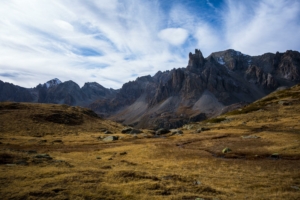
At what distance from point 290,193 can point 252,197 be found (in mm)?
4464

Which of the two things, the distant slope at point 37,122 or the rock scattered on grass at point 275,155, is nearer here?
the rock scattered on grass at point 275,155

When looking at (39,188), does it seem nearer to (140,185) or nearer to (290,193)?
(140,185)

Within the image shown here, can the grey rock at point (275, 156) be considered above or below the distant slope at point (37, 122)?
below

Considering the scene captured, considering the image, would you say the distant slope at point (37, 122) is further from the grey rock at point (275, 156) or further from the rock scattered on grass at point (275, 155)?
the rock scattered on grass at point (275, 155)

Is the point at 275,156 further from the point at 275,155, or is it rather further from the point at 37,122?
the point at 37,122

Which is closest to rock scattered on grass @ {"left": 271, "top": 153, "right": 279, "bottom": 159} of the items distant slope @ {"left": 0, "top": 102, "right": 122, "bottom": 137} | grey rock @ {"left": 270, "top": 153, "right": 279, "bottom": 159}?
grey rock @ {"left": 270, "top": 153, "right": 279, "bottom": 159}

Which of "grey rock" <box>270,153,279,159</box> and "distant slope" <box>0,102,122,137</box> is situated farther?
"distant slope" <box>0,102,122,137</box>

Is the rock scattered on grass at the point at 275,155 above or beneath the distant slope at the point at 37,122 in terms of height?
beneath

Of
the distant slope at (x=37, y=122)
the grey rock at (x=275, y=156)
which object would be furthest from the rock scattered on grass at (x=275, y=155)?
the distant slope at (x=37, y=122)

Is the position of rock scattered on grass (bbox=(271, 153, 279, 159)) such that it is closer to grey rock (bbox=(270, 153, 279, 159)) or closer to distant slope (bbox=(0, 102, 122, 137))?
grey rock (bbox=(270, 153, 279, 159))

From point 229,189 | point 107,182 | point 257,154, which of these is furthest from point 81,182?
point 257,154

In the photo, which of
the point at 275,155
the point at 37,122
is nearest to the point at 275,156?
the point at 275,155

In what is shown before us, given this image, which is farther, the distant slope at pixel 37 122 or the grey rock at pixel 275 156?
the distant slope at pixel 37 122

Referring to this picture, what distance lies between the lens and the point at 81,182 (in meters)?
18.3
